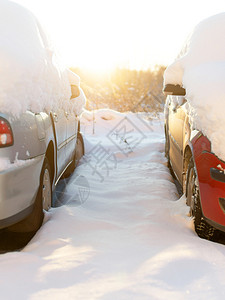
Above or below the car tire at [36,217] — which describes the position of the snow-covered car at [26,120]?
above

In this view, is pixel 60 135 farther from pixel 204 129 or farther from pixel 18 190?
pixel 204 129

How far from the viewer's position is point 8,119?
2463mm

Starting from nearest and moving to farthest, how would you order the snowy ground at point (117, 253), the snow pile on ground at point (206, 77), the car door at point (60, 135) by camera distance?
1. the snowy ground at point (117, 253)
2. the snow pile on ground at point (206, 77)
3. the car door at point (60, 135)

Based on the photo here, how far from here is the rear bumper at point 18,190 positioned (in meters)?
2.43

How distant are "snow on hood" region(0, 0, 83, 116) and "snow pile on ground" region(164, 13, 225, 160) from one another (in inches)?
Answer: 49.2

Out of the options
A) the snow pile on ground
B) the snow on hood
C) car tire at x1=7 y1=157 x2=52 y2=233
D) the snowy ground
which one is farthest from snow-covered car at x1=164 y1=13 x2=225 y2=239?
car tire at x1=7 y1=157 x2=52 y2=233

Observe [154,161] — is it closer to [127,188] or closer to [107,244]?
[127,188]

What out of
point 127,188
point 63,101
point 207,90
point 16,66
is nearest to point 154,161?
point 127,188

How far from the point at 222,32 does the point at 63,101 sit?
202 cm

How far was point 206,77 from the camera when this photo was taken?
3086 mm

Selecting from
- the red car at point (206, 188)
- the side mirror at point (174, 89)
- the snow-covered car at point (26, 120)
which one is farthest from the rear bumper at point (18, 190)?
the side mirror at point (174, 89)

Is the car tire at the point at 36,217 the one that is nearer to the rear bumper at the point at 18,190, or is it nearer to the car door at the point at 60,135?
the rear bumper at the point at 18,190

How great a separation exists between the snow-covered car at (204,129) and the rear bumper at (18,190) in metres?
1.35

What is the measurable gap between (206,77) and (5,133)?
1.79 m
